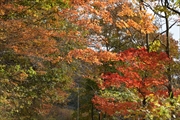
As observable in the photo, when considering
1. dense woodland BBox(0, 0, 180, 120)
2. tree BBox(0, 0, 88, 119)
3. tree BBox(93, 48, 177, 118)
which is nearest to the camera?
tree BBox(0, 0, 88, 119)

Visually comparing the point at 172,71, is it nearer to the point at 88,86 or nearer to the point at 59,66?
the point at 59,66

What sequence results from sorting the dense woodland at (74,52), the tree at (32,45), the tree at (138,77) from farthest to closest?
the tree at (138,77) → the dense woodland at (74,52) → the tree at (32,45)

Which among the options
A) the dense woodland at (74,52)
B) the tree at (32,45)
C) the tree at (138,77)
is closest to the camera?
the tree at (32,45)

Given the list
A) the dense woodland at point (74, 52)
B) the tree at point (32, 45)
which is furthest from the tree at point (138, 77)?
the tree at point (32, 45)

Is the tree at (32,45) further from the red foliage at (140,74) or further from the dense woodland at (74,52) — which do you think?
the red foliage at (140,74)

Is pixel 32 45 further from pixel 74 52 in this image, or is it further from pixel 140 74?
pixel 140 74

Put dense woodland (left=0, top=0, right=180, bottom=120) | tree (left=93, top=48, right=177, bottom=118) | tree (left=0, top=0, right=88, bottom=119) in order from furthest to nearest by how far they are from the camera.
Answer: tree (left=93, top=48, right=177, bottom=118) < dense woodland (left=0, top=0, right=180, bottom=120) < tree (left=0, top=0, right=88, bottom=119)

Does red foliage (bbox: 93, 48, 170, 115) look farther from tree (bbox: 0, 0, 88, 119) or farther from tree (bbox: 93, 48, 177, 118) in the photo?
tree (bbox: 0, 0, 88, 119)

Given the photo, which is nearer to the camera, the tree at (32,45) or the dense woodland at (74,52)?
the tree at (32,45)

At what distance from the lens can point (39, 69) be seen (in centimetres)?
1117

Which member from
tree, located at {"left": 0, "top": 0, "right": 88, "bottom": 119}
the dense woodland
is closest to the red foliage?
the dense woodland

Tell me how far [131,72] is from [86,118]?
45.5 ft

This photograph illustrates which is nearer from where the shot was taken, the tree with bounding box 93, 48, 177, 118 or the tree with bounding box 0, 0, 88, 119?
the tree with bounding box 0, 0, 88, 119

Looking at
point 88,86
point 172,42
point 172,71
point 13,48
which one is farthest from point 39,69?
point 172,42
